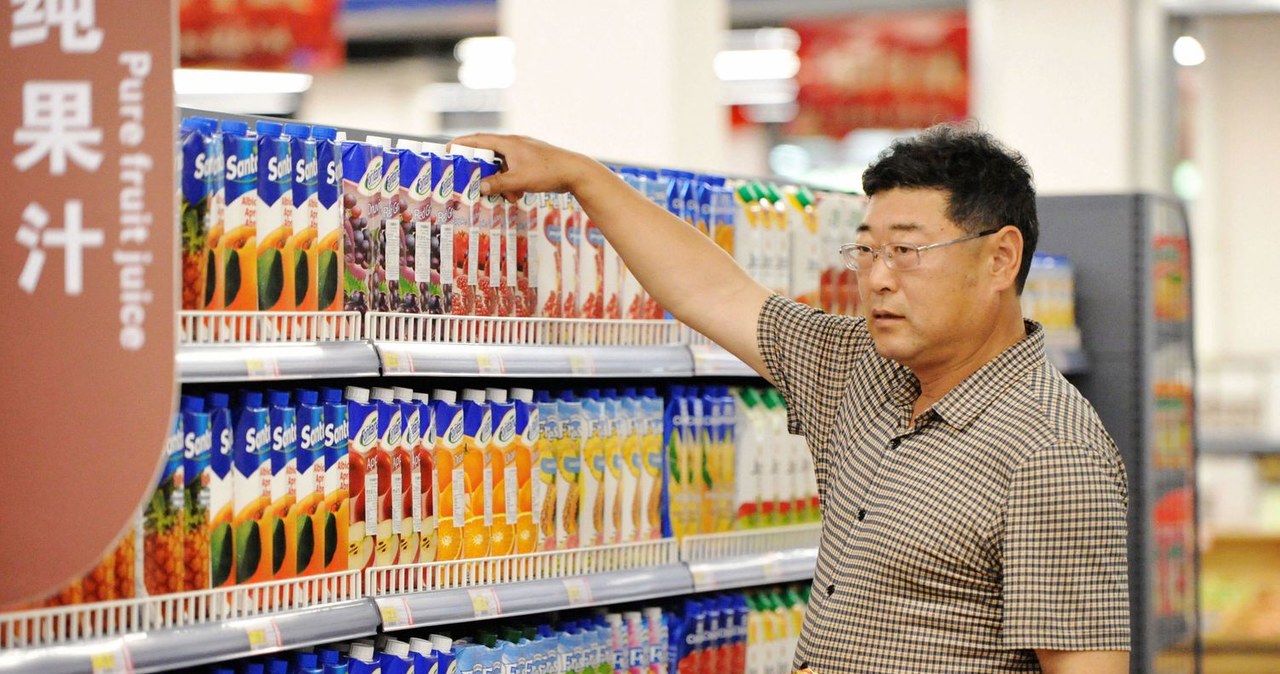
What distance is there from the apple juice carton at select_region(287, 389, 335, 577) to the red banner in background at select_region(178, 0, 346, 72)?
608cm

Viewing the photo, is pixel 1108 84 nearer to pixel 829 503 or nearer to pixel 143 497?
pixel 829 503

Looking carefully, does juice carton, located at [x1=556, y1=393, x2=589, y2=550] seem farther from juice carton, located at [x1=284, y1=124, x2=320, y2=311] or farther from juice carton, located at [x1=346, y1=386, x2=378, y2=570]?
juice carton, located at [x1=284, y1=124, x2=320, y2=311]

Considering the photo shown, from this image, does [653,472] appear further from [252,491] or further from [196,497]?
[196,497]

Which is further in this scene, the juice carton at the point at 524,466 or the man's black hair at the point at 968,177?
the juice carton at the point at 524,466

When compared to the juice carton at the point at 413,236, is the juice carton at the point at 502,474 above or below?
below

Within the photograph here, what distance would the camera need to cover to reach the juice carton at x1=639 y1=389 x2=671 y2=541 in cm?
356

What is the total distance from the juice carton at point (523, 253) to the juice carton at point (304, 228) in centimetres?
49

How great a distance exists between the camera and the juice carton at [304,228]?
9.27 ft

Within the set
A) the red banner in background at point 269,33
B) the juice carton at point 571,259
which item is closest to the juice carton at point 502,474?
the juice carton at point 571,259

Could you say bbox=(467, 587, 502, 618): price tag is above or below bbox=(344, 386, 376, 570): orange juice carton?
below

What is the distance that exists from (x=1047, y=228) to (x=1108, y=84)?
3.59 meters

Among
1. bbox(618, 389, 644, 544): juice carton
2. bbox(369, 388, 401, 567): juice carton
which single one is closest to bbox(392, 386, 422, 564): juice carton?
bbox(369, 388, 401, 567): juice carton

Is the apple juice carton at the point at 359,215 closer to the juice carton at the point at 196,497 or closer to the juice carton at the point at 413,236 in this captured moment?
the juice carton at the point at 413,236

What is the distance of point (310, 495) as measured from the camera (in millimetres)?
2857
